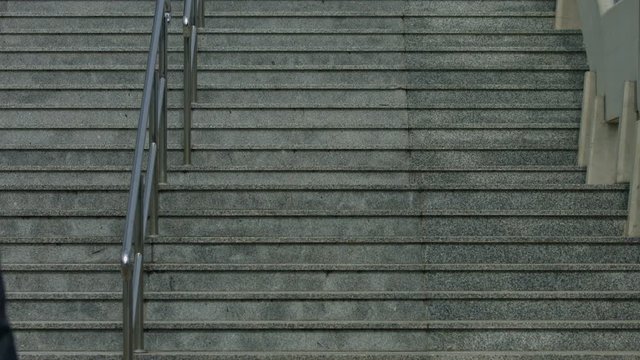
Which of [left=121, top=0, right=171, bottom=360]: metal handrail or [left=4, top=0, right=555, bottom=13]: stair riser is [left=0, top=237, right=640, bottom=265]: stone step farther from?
[left=4, top=0, right=555, bottom=13]: stair riser

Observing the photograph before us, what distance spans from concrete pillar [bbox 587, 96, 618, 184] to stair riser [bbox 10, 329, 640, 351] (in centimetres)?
122

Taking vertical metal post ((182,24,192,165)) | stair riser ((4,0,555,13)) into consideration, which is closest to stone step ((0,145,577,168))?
vertical metal post ((182,24,192,165))

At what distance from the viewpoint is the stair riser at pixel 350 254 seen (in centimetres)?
599

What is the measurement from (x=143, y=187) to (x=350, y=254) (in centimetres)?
111

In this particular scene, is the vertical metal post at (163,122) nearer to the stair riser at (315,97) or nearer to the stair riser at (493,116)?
the stair riser at (315,97)

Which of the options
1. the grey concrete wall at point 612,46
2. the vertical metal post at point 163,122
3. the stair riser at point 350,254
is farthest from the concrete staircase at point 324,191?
the grey concrete wall at point 612,46

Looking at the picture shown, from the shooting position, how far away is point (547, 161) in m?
6.75

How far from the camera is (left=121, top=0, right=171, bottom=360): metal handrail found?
4.98 m

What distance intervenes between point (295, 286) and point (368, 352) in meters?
0.62

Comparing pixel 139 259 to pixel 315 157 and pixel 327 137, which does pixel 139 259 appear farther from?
pixel 327 137

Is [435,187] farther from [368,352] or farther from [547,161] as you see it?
[368,352]

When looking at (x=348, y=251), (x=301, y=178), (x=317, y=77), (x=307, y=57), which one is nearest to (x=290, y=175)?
(x=301, y=178)

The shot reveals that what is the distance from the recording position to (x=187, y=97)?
6496 mm

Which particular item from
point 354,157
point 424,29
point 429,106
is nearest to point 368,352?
point 354,157
